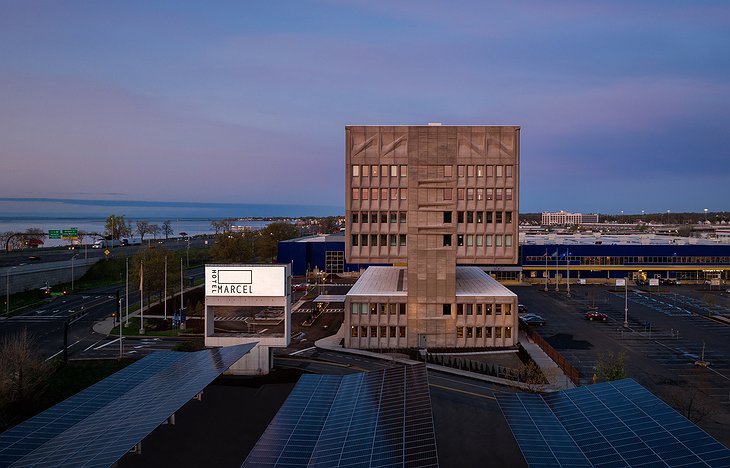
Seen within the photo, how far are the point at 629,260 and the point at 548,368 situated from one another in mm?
75865

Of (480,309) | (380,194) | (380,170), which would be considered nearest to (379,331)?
(480,309)

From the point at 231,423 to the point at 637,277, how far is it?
4054 inches

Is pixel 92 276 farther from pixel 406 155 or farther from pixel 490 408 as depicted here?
pixel 490 408

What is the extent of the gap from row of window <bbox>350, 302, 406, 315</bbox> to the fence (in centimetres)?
1594

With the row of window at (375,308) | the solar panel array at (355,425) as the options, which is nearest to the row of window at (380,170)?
the row of window at (375,308)

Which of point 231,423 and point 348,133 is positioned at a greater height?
point 348,133

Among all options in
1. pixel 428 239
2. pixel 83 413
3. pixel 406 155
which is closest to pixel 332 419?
pixel 83 413

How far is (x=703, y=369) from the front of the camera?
47969mm

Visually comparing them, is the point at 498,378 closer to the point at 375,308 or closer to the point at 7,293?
the point at 375,308

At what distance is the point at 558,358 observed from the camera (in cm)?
4994

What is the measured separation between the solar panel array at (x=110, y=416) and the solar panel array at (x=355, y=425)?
5900 millimetres

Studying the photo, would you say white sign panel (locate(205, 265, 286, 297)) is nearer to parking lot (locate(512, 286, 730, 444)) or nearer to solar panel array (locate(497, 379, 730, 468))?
solar panel array (locate(497, 379, 730, 468))

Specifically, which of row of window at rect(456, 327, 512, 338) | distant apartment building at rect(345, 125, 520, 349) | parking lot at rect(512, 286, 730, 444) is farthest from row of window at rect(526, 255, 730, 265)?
row of window at rect(456, 327, 512, 338)

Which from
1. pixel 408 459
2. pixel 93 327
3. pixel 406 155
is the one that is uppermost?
pixel 406 155
